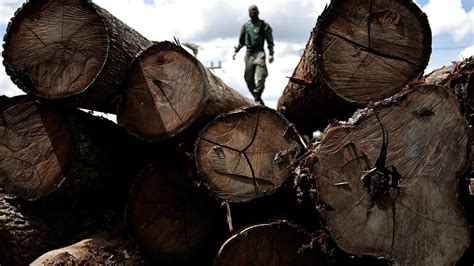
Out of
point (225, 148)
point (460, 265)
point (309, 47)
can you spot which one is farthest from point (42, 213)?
point (460, 265)

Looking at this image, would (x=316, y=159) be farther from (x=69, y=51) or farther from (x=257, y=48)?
(x=257, y=48)

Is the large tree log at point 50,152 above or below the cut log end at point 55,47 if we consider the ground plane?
below

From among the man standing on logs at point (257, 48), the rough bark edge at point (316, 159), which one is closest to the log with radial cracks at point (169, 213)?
the rough bark edge at point (316, 159)

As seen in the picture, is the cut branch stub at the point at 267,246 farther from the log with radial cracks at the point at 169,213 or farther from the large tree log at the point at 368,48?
the large tree log at the point at 368,48

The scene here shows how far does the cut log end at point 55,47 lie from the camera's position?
3998 millimetres

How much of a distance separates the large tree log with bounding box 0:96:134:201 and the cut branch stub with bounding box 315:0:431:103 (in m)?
1.66

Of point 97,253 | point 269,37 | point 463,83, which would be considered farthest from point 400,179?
point 269,37

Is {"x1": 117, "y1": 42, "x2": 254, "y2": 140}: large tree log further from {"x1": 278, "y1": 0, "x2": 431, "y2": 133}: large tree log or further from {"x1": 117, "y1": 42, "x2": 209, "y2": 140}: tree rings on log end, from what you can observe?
{"x1": 278, "y1": 0, "x2": 431, "y2": 133}: large tree log

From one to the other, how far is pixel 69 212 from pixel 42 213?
0.20 metres

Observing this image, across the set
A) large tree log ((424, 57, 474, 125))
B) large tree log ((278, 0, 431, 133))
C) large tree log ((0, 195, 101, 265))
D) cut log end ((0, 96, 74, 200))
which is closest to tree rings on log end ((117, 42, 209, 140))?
cut log end ((0, 96, 74, 200))

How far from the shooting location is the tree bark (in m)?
3.78

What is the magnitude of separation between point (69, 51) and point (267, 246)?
1.80 m

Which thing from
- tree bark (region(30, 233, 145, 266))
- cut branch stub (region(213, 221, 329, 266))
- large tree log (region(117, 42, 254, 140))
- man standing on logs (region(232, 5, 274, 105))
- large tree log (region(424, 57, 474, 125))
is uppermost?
man standing on logs (region(232, 5, 274, 105))

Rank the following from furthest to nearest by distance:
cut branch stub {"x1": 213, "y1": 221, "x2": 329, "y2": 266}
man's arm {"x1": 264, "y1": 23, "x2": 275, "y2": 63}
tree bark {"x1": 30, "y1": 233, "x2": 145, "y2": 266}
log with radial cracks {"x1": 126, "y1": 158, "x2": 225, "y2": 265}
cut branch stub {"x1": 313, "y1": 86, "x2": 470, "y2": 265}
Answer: man's arm {"x1": 264, "y1": 23, "x2": 275, "y2": 63}, log with radial cracks {"x1": 126, "y1": 158, "x2": 225, "y2": 265}, tree bark {"x1": 30, "y1": 233, "x2": 145, "y2": 266}, cut branch stub {"x1": 213, "y1": 221, "x2": 329, "y2": 266}, cut branch stub {"x1": 313, "y1": 86, "x2": 470, "y2": 265}
